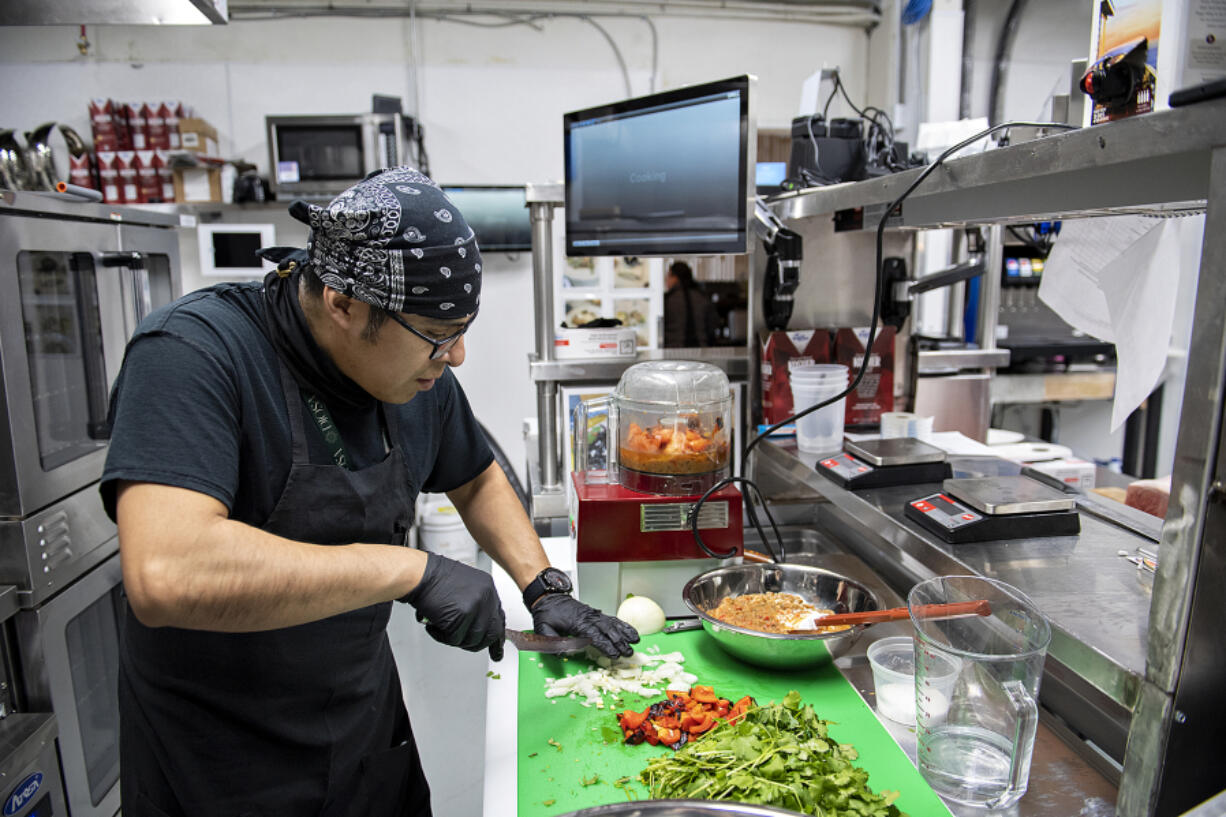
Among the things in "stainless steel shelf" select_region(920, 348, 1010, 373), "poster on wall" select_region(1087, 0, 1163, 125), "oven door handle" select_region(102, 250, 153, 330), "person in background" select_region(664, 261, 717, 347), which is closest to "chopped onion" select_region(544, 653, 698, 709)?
"poster on wall" select_region(1087, 0, 1163, 125)

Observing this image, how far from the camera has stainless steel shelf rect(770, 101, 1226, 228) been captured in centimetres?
78

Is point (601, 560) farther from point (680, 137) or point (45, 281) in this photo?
point (45, 281)

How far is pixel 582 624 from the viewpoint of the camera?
156 cm

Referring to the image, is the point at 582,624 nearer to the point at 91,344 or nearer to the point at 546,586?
the point at 546,586

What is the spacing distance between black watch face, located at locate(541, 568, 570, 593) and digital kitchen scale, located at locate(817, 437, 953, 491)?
64 cm

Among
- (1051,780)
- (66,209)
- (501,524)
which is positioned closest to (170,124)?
(66,209)

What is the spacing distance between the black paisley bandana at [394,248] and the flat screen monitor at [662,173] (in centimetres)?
86

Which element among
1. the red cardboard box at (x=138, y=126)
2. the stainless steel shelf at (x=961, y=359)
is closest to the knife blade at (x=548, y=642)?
the stainless steel shelf at (x=961, y=359)

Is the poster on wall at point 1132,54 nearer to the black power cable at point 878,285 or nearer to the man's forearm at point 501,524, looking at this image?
the black power cable at point 878,285

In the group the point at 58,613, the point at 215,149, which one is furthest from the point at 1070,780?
the point at 215,149

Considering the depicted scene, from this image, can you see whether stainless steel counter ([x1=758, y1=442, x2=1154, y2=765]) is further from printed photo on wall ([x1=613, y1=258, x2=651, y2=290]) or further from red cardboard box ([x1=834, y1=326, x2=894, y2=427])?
printed photo on wall ([x1=613, y1=258, x2=651, y2=290])

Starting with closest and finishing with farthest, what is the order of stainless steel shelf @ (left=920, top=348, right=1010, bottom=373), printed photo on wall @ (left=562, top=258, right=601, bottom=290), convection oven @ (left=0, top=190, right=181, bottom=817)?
convection oven @ (left=0, top=190, right=181, bottom=817)
stainless steel shelf @ (left=920, top=348, right=1010, bottom=373)
printed photo on wall @ (left=562, top=258, right=601, bottom=290)

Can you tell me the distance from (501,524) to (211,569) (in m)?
0.78

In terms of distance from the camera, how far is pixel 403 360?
1.29 m
